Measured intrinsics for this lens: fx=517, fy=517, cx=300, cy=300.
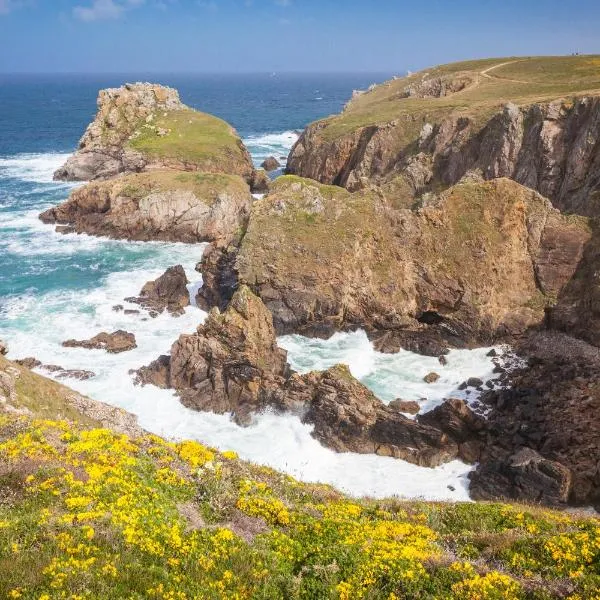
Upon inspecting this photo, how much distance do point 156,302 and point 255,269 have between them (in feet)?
42.1

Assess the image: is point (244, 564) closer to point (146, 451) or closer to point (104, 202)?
point (146, 451)

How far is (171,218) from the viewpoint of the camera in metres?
76.7

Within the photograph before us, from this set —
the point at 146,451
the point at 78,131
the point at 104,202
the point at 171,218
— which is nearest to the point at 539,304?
the point at 146,451

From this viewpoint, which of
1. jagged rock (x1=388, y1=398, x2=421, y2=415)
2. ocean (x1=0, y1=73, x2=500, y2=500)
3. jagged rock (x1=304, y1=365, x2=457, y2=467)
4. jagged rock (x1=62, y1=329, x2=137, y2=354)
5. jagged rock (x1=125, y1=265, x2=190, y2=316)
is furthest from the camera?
jagged rock (x1=125, y1=265, x2=190, y2=316)

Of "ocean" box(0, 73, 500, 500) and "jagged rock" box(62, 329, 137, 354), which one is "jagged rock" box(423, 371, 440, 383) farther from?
"jagged rock" box(62, 329, 137, 354)

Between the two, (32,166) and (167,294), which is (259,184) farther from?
(32,166)

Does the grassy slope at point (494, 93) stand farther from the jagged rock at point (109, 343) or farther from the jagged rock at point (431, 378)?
the jagged rock at point (109, 343)

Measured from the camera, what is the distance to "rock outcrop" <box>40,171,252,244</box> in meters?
76.2

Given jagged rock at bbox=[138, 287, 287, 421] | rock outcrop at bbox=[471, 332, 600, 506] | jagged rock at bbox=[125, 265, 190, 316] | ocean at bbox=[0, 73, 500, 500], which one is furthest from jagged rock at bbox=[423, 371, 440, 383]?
jagged rock at bbox=[125, 265, 190, 316]

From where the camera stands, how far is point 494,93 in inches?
3770

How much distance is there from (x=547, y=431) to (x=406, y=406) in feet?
30.2

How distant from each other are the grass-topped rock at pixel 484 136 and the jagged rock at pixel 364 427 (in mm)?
33098

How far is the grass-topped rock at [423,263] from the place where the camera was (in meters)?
47.4

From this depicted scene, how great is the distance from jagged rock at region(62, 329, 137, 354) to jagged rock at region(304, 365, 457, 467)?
18626 mm
